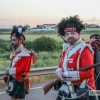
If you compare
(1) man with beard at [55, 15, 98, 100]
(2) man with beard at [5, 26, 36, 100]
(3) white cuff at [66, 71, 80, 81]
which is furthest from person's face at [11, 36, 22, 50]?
(3) white cuff at [66, 71, 80, 81]

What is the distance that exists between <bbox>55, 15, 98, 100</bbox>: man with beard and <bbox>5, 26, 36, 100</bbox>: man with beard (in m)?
1.00

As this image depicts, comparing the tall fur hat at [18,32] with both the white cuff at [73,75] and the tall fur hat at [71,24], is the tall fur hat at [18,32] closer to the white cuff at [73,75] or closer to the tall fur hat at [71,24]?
the tall fur hat at [71,24]

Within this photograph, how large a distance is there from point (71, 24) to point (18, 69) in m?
1.27

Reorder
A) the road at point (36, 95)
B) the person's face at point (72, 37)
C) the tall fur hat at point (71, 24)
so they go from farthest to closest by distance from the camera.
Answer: the road at point (36, 95) < the tall fur hat at point (71, 24) < the person's face at point (72, 37)

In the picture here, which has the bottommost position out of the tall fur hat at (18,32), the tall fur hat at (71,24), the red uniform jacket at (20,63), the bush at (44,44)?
the bush at (44,44)

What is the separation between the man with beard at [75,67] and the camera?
335 centimetres

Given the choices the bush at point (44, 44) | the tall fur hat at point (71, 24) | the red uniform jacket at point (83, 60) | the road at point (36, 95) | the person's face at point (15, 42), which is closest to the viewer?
the red uniform jacket at point (83, 60)

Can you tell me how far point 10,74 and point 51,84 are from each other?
3.66 feet

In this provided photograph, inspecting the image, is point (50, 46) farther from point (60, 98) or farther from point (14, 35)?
point (60, 98)

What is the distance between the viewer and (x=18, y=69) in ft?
14.6


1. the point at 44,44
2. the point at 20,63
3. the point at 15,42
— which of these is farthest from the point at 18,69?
the point at 44,44

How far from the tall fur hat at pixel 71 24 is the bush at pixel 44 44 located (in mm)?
6847

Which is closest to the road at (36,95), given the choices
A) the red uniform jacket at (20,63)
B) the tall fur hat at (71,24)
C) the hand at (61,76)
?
the red uniform jacket at (20,63)

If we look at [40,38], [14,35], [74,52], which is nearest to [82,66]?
[74,52]
